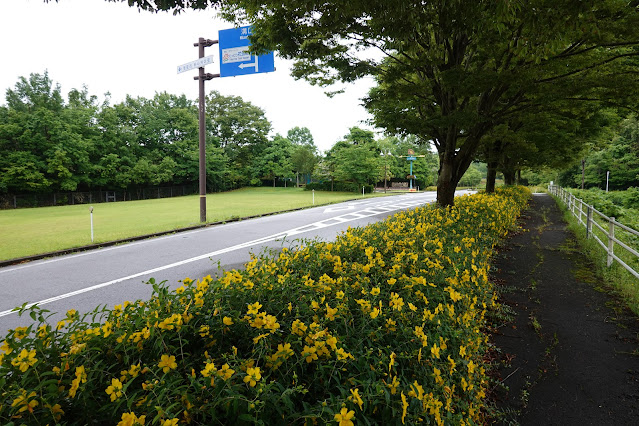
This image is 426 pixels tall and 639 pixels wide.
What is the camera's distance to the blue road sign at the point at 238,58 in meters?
9.43

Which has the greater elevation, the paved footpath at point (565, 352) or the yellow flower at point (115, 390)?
the yellow flower at point (115, 390)

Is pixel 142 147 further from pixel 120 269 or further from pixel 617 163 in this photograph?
pixel 617 163

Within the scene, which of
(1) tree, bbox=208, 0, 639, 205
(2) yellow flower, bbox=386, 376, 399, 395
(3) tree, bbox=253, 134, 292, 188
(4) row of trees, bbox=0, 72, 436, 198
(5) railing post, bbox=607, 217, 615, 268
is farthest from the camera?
(3) tree, bbox=253, 134, 292, 188

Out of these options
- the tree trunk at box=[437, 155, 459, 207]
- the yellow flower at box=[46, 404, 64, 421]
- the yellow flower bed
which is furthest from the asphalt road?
the tree trunk at box=[437, 155, 459, 207]

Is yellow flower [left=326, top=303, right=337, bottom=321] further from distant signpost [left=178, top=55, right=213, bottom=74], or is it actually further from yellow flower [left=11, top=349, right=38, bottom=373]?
distant signpost [left=178, top=55, right=213, bottom=74]

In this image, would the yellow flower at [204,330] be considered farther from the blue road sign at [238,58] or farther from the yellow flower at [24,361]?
the blue road sign at [238,58]

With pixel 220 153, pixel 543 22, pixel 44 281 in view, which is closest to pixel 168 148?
pixel 220 153

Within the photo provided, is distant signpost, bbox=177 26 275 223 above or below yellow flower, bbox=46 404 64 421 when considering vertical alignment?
above

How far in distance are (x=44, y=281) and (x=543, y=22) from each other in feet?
26.9

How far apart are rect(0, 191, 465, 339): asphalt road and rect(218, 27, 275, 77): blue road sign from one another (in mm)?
4963

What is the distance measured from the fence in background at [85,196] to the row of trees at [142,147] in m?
0.71

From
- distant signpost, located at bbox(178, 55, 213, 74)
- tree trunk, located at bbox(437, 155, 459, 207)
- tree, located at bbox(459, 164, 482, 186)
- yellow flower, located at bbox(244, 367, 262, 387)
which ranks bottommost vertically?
yellow flower, located at bbox(244, 367, 262, 387)

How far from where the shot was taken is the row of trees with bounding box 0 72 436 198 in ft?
87.2

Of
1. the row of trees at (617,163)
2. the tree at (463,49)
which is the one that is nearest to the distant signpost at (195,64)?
the tree at (463,49)
